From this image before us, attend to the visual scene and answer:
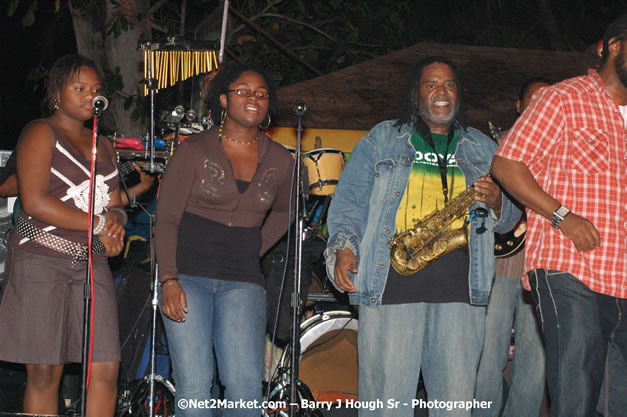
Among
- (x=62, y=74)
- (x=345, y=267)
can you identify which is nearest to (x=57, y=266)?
(x=62, y=74)

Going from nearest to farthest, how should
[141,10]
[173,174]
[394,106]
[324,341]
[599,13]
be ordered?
[173,174] → [324,341] → [394,106] → [141,10] → [599,13]

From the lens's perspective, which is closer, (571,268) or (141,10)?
(571,268)

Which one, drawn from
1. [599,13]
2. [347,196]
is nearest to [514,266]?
[347,196]

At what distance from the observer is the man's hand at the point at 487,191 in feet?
13.3

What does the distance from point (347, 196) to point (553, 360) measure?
151cm

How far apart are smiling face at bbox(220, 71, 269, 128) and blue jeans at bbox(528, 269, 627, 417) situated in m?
2.00

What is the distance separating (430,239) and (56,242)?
A: 2.17 m

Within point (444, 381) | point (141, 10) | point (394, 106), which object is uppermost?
point (141, 10)

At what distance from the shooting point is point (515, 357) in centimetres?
548

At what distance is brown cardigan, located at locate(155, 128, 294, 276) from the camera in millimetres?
4258

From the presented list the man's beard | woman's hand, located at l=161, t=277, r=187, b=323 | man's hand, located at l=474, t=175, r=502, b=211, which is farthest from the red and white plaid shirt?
woman's hand, located at l=161, t=277, r=187, b=323

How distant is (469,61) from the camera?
8.35 meters

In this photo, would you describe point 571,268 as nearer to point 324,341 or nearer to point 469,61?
point 324,341

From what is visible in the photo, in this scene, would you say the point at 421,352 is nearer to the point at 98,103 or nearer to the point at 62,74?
the point at 98,103
